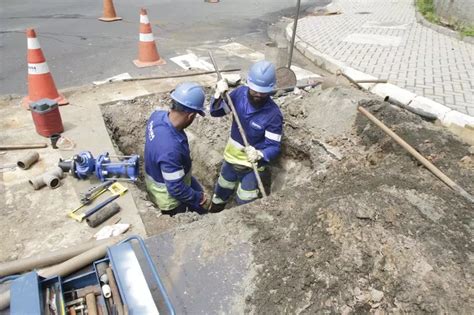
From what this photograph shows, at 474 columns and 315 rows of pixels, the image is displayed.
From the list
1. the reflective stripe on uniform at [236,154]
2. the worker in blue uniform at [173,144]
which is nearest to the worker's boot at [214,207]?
the reflective stripe on uniform at [236,154]

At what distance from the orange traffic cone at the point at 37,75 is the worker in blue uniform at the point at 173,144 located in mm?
2095

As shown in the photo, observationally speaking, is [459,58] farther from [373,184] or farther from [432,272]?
[432,272]

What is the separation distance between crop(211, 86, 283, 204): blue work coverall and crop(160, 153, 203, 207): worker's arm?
0.86 metres

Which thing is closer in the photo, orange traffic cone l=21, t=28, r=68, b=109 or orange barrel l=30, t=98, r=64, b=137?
orange barrel l=30, t=98, r=64, b=137

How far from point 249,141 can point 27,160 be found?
7.44 ft

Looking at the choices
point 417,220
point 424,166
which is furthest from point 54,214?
point 424,166

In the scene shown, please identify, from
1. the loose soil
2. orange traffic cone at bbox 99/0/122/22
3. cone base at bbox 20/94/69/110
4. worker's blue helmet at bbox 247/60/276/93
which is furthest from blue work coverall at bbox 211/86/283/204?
orange traffic cone at bbox 99/0/122/22

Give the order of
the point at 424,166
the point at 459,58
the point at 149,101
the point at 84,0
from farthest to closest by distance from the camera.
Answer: the point at 84,0, the point at 459,58, the point at 149,101, the point at 424,166

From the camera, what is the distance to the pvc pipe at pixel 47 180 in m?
3.35

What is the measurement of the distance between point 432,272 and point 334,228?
2.20ft

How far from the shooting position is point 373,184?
319cm

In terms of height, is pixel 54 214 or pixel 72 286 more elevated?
pixel 72 286

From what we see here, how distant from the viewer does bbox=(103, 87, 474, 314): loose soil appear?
234 centimetres

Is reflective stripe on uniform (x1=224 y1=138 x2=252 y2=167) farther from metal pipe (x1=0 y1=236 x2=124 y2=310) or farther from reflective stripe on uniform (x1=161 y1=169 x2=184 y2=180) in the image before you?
metal pipe (x1=0 y1=236 x2=124 y2=310)
